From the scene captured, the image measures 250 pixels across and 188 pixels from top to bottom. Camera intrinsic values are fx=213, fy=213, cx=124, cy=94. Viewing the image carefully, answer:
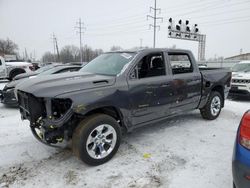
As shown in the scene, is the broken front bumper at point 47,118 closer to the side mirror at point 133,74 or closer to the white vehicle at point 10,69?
the side mirror at point 133,74

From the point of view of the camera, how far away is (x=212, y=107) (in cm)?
559

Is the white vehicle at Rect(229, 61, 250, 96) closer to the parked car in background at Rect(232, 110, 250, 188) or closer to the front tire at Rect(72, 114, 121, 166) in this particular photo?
the front tire at Rect(72, 114, 121, 166)

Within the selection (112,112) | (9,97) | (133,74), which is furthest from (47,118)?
(9,97)

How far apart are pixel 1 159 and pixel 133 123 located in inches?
90.7

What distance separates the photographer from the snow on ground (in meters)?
2.93

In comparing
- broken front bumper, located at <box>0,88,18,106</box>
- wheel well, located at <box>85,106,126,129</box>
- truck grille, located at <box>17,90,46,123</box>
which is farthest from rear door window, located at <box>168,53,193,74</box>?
broken front bumper, located at <box>0,88,18,106</box>

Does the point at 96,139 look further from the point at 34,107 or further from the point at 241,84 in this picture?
the point at 241,84

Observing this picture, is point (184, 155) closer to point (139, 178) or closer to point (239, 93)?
point (139, 178)

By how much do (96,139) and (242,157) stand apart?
1995 millimetres

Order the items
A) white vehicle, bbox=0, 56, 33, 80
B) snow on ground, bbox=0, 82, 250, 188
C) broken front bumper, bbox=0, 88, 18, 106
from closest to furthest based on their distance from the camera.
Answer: snow on ground, bbox=0, 82, 250, 188
broken front bumper, bbox=0, 88, 18, 106
white vehicle, bbox=0, 56, 33, 80

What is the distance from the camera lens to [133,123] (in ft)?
12.4

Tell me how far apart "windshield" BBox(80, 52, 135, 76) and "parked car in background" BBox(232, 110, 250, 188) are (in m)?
2.16

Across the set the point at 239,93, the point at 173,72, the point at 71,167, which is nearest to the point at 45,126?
the point at 71,167

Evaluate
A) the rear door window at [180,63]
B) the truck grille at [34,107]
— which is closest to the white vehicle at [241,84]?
the rear door window at [180,63]
